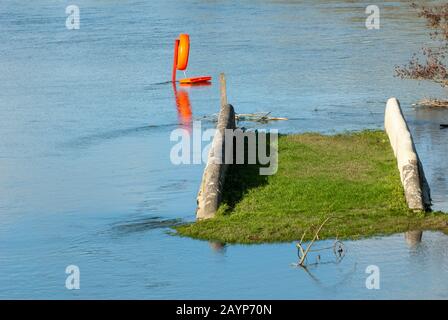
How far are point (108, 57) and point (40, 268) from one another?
119 ft

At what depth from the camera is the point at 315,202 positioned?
1014 inches

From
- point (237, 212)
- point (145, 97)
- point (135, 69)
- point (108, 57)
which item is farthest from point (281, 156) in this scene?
point (108, 57)

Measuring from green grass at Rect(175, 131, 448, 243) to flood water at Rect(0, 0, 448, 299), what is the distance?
1.71 ft

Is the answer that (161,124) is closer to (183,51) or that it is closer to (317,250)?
Result: (183,51)

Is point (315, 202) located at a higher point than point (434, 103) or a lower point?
lower

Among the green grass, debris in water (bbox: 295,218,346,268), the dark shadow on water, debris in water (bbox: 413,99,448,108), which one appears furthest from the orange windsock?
debris in water (bbox: 295,218,346,268)

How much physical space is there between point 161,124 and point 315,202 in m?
15.5

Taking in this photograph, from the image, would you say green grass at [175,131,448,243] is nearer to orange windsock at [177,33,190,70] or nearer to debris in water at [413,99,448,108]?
debris in water at [413,99,448,108]

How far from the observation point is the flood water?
21938 mm

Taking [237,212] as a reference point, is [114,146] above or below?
above

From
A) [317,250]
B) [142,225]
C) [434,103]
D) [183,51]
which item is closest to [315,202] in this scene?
[317,250]

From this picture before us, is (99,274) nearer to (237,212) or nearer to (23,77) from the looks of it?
(237,212)

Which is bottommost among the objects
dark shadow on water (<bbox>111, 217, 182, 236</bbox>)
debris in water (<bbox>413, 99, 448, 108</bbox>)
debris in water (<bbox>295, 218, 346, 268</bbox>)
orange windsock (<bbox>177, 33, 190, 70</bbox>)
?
debris in water (<bbox>295, 218, 346, 268</bbox>)

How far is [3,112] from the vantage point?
44156 mm
